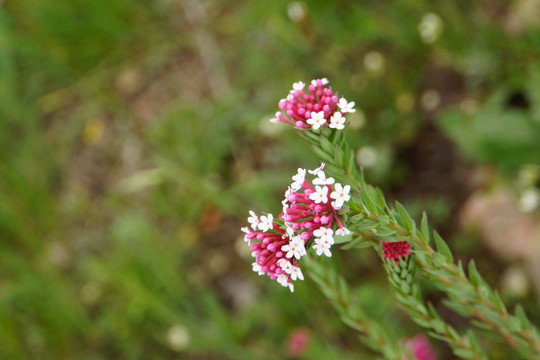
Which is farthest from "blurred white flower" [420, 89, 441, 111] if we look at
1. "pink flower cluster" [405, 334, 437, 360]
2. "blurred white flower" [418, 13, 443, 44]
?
"pink flower cluster" [405, 334, 437, 360]

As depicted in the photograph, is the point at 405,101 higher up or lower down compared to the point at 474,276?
higher up

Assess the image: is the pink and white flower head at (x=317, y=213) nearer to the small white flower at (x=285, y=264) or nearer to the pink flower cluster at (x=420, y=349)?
the small white flower at (x=285, y=264)

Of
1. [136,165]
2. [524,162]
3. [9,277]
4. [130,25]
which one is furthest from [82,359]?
[524,162]

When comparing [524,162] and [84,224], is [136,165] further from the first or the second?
[524,162]

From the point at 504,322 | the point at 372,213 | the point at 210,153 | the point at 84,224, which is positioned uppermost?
the point at 84,224

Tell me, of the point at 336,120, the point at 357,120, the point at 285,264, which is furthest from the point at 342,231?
the point at 357,120

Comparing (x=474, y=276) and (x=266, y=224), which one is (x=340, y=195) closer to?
(x=266, y=224)
